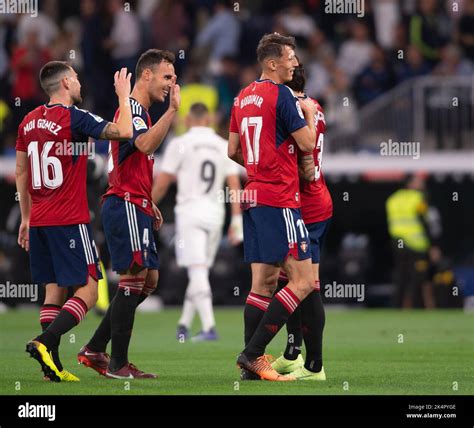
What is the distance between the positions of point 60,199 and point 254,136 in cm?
157

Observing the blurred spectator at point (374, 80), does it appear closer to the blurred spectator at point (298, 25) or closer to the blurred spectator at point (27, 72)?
the blurred spectator at point (298, 25)

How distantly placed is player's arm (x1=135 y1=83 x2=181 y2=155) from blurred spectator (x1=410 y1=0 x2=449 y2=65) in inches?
571

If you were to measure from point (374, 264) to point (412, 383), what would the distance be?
43.4ft

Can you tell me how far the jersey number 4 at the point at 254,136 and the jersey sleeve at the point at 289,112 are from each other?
18 cm

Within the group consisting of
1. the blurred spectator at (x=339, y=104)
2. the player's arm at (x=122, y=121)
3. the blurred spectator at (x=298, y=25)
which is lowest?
the player's arm at (x=122, y=121)

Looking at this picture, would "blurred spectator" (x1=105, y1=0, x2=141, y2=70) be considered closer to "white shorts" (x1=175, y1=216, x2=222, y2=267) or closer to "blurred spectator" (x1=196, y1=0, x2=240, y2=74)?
"blurred spectator" (x1=196, y1=0, x2=240, y2=74)

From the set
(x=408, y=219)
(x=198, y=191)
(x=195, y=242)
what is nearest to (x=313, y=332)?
(x=195, y=242)

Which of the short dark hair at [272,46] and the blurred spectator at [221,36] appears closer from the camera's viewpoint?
the short dark hair at [272,46]

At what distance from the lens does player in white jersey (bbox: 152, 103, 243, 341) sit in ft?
50.1

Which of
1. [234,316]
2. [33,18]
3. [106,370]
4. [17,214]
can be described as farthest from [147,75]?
[33,18]

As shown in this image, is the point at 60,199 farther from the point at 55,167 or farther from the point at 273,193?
the point at 273,193

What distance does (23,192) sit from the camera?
10.6m

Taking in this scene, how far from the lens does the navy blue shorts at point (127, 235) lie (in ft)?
33.2

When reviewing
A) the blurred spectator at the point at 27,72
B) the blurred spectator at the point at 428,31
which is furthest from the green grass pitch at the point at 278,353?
the blurred spectator at the point at 428,31
